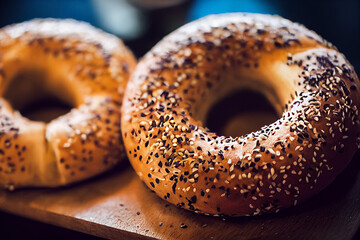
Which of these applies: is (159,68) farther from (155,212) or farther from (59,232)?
(59,232)

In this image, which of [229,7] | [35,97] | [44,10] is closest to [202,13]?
[229,7]

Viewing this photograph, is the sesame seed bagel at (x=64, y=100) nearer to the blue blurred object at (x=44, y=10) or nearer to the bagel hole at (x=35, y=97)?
the bagel hole at (x=35, y=97)

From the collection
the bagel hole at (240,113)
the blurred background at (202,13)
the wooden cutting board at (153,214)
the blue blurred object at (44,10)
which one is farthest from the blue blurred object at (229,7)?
the wooden cutting board at (153,214)

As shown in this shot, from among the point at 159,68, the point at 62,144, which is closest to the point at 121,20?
the point at 159,68

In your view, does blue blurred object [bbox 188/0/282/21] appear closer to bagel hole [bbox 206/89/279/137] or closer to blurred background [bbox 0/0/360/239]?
blurred background [bbox 0/0/360/239]

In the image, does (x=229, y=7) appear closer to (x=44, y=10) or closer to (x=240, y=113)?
(x=240, y=113)

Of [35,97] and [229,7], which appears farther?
[229,7]

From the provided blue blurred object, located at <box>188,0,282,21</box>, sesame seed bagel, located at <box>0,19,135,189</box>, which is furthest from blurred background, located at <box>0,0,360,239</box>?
sesame seed bagel, located at <box>0,19,135,189</box>
